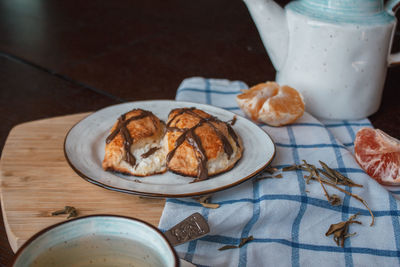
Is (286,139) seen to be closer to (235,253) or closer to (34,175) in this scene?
(235,253)

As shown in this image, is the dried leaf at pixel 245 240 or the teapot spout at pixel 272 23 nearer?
the dried leaf at pixel 245 240

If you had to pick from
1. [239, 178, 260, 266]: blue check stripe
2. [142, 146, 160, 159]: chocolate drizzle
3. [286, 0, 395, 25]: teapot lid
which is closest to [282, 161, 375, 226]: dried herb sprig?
[239, 178, 260, 266]: blue check stripe

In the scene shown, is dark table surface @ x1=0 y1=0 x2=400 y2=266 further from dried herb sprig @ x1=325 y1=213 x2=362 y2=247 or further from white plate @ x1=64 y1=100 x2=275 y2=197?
dried herb sprig @ x1=325 y1=213 x2=362 y2=247

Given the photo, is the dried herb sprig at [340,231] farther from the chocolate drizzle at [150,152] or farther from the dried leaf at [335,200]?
the chocolate drizzle at [150,152]

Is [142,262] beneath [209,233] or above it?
above

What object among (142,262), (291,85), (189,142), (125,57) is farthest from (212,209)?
(125,57)

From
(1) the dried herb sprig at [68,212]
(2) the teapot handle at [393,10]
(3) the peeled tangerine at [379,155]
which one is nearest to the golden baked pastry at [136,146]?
(1) the dried herb sprig at [68,212]

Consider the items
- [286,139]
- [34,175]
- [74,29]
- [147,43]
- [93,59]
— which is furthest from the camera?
[74,29]

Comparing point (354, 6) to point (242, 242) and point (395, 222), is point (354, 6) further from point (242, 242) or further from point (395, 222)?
point (242, 242)
